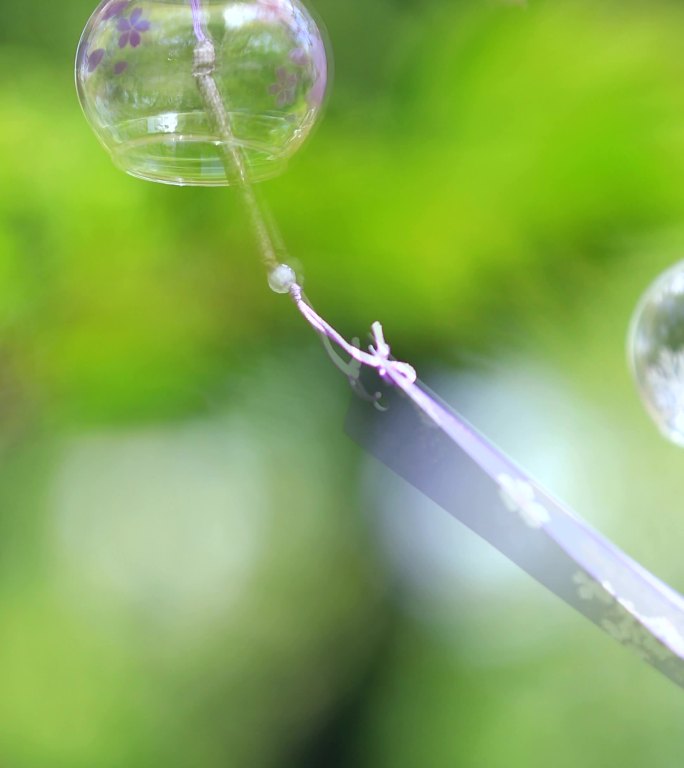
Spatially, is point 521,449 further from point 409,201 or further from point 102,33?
point 102,33

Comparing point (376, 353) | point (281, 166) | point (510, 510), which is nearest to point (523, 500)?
point (510, 510)

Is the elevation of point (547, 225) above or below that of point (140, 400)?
above

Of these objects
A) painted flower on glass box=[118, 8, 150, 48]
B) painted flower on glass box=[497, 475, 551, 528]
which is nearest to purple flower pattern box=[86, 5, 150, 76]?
painted flower on glass box=[118, 8, 150, 48]

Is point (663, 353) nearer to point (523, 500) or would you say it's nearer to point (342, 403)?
point (523, 500)

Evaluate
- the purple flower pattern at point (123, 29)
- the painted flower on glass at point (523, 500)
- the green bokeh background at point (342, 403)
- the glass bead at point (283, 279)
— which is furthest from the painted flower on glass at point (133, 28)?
the green bokeh background at point (342, 403)

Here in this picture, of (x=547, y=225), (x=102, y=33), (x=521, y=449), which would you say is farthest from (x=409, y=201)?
(x=102, y=33)

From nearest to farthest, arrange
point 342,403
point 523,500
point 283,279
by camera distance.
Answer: point 283,279 < point 523,500 < point 342,403
